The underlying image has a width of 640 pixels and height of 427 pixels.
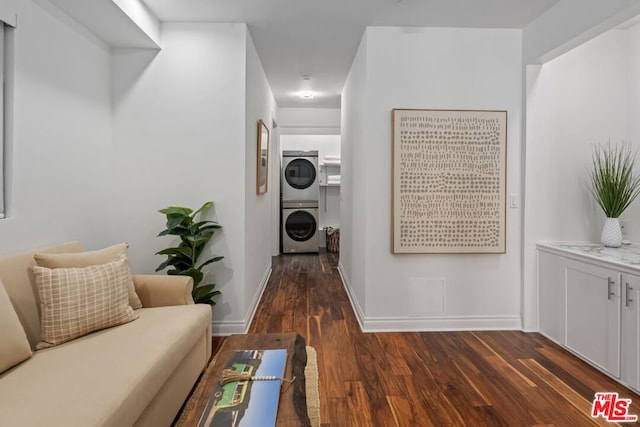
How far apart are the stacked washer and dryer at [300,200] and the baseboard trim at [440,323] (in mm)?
3497

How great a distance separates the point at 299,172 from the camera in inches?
252

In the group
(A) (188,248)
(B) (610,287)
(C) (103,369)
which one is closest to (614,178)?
(B) (610,287)

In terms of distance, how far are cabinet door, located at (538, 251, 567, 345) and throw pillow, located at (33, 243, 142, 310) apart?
3.05 metres

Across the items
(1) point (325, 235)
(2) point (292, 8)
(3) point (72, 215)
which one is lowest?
(1) point (325, 235)

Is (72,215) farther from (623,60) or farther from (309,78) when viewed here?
(623,60)

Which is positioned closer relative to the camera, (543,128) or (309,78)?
(543,128)

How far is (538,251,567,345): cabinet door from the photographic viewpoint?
8.58 feet

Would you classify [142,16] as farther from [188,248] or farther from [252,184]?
[188,248]

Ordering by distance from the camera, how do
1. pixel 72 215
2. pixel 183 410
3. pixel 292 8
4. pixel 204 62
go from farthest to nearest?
pixel 204 62
pixel 292 8
pixel 72 215
pixel 183 410

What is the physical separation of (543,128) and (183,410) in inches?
132

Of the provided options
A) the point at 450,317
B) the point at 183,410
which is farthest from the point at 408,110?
the point at 183,410

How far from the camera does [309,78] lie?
Result: 4.34m

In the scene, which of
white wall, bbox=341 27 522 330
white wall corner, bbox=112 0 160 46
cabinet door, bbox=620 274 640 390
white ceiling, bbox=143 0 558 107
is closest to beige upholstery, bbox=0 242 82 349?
white wall corner, bbox=112 0 160 46

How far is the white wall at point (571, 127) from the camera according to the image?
2836 mm
